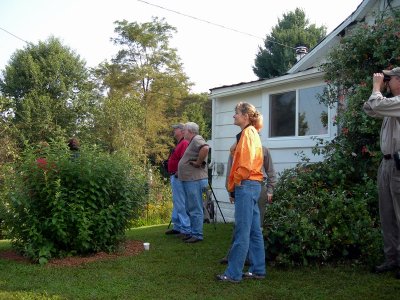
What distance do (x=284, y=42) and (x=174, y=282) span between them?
32.8 m

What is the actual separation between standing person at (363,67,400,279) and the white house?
3130 millimetres

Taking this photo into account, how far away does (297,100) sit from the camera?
9.19 m

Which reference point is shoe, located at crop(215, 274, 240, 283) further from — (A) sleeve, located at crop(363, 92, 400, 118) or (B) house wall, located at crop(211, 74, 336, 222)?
(B) house wall, located at crop(211, 74, 336, 222)

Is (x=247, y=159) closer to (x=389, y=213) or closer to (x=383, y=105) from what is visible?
(x=383, y=105)

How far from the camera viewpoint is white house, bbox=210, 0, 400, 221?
8352mm

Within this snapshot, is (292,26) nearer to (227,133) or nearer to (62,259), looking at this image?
(227,133)

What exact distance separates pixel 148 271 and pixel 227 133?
243 inches

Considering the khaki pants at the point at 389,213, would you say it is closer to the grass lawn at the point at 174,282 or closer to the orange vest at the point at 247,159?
the grass lawn at the point at 174,282

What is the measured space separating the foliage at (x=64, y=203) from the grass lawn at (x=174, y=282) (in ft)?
1.41

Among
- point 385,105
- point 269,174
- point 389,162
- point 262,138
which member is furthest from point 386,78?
point 262,138

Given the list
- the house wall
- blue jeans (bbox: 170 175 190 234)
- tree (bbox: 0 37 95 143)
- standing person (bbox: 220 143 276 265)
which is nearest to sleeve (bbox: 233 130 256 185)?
standing person (bbox: 220 143 276 265)

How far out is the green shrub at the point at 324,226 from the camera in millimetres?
5258

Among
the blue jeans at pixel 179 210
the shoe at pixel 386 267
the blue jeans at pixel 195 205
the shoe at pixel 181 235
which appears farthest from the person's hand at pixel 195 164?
the shoe at pixel 386 267

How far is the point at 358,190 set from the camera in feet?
19.4
